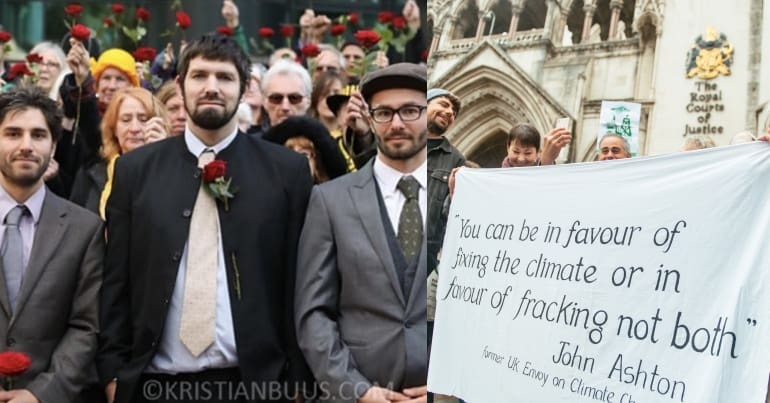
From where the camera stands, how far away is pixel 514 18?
3.62 meters

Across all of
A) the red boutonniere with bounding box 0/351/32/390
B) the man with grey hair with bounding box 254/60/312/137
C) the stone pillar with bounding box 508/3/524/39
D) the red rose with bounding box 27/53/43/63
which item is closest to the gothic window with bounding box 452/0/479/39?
the stone pillar with bounding box 508/3/524/39

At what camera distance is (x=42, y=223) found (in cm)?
454

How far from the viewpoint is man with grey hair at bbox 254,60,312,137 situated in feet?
19.4

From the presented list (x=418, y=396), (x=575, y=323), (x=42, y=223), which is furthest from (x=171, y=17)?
(x=575, y=323)

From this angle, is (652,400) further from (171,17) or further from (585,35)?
(171,17)

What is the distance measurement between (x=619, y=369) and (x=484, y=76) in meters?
1.21

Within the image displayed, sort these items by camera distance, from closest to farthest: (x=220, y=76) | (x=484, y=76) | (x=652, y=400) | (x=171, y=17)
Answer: (x=652, y=400) < (x=484, y=76) < (x=220, y=76) < (x=171, y=17)

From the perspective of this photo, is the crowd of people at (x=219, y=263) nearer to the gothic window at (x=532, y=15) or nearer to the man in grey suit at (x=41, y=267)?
the man in grey suit at (x=41, y=267)

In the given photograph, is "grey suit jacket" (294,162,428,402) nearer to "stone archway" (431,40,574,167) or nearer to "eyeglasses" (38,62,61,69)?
"stone archway" (431,40,574,167)

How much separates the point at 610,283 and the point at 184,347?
1.81m

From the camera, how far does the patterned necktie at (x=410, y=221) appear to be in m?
4.23

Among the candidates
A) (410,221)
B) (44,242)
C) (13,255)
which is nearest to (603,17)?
(410,221)

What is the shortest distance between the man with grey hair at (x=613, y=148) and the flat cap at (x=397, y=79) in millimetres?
1137

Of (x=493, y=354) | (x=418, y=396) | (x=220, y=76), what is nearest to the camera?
(x=493, y=354)
